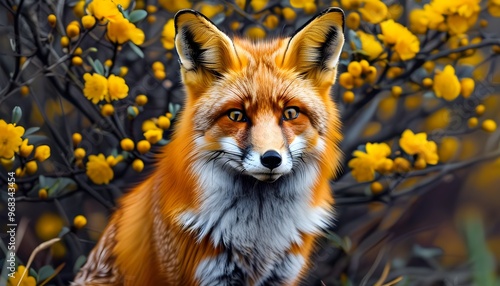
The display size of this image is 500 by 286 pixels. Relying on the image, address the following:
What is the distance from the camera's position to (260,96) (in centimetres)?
254

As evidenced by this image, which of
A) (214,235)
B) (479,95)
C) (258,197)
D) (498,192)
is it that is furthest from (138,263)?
(498,192)

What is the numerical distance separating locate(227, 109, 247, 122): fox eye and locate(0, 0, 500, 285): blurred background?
807mm

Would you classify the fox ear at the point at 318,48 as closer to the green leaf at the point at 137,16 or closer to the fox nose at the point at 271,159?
the fox nose at the point at 271,159

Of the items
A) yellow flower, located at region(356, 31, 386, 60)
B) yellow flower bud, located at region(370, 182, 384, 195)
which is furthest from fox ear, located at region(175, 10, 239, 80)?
yellow flower bud, located at region(370, 182, 384, 195)

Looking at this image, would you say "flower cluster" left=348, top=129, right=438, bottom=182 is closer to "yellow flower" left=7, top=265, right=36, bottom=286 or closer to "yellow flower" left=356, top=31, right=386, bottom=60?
"yellow flower" left=356, top=31, right=386, bottom=60

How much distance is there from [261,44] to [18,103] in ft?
5.80

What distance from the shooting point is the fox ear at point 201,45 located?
2609 mm

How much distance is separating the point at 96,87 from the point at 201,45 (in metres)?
0.73

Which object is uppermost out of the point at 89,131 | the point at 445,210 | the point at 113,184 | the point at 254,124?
the point at 254,124

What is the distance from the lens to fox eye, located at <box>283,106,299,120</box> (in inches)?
101

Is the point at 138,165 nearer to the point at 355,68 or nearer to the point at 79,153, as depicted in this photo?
the point at 79,153

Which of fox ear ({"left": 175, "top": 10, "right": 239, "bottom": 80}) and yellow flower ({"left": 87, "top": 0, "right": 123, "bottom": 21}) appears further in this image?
yellow flower ({"left": 87, "top": 0, "right": 123, "bottom": 21})

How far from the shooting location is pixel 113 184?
3820 mm

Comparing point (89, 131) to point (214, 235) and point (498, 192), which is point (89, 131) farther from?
point (498, 192)
